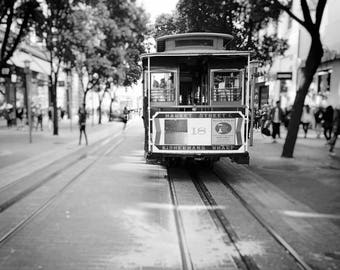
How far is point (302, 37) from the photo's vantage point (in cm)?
2973

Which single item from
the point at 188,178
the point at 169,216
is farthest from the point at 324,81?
the point at 169,216

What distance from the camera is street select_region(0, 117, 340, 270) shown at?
193 inches

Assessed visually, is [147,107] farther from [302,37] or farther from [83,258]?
[302,37]

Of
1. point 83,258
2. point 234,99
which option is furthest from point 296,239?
point 83,258

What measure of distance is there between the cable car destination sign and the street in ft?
2.34

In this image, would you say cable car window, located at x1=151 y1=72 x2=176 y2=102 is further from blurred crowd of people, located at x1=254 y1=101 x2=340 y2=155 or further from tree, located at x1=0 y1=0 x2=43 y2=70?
tree, located at x1=0 y1=0 x2=43 y2=70

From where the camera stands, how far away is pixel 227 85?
6758 mm

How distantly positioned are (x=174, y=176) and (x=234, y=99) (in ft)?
14.2

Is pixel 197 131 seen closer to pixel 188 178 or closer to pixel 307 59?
pixel 188 178

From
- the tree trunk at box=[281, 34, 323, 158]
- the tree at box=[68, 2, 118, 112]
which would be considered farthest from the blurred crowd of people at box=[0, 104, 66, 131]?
the tree trunk at box=[281, 34, 323, 158]

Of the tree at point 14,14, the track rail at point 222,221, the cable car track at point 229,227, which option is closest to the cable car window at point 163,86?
the cable car track at point 229,227

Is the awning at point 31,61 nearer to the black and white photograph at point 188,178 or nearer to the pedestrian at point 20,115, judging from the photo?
the pedestrian at point 20,115

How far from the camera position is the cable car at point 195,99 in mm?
6953

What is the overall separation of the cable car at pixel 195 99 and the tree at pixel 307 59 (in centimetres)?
489
